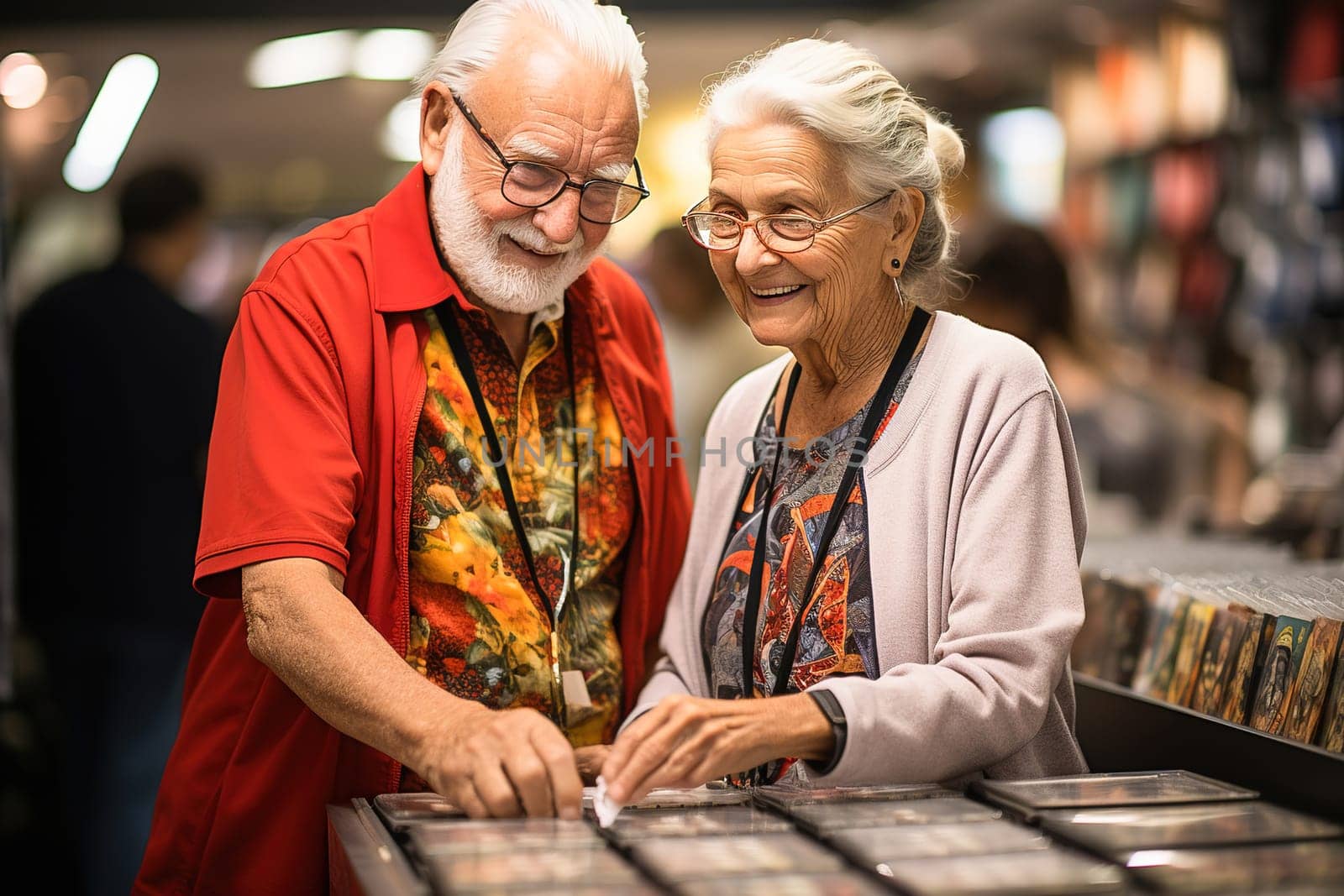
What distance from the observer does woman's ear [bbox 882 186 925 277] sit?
6.50 feet

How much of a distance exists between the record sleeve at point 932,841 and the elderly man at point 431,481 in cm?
52

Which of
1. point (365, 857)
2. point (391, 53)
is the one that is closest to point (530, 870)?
point (365, 857)

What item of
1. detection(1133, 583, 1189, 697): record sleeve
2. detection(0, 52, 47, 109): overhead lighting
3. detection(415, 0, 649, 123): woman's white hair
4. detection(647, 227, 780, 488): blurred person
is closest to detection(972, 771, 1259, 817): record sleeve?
detection(1133, 583, 1189, 697): record sleeve

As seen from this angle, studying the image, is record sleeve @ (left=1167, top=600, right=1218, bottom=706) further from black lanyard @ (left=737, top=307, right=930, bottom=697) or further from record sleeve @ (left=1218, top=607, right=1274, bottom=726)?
black lanyard @ (left=737, top=307, right=930, bottom=697)

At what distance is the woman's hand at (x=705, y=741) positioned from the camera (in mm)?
1553

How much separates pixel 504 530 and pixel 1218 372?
440 cm

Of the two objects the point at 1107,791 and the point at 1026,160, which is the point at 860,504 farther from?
the point at 1026,160

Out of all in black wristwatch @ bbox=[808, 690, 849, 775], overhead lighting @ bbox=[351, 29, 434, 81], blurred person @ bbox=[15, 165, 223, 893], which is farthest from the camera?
overhead lighting @ bbox=[351, 29, 434, 81]

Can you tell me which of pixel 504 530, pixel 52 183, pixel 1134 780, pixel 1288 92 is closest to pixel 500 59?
pixel 504 530

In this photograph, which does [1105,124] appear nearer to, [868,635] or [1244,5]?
[1244,5]

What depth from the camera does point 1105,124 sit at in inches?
260

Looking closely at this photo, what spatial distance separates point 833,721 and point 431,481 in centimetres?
70

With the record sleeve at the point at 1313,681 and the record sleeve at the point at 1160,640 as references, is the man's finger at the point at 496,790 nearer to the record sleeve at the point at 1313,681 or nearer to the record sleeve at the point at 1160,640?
the record sleeve at the point at 1313,681

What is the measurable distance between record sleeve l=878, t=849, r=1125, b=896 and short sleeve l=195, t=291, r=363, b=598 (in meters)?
0.86
